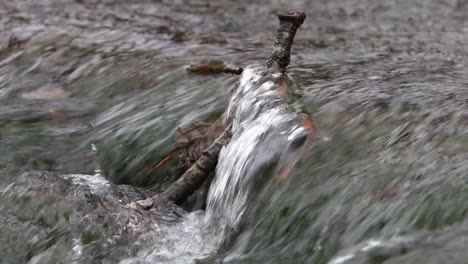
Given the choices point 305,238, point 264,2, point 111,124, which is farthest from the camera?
point 264,2

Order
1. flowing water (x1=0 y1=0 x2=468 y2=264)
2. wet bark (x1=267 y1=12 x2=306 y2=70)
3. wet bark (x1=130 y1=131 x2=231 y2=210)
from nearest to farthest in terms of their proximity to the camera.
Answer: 1. flowing water (x1=0 y1=0 x2=468 y2=264)
2. wet bark (x1=130 y1=131 x2=231 y2=210)
3. wet bark (x1=267 y1=12 x2=306 y2=70)

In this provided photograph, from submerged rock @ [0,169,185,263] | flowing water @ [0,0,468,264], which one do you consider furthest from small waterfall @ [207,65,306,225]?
submerged rock @ [0,169,185,263]

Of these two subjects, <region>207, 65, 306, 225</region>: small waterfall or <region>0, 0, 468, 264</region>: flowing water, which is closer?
<region>0, 0, 468, 264</region>: flowing water

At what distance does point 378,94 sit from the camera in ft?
11.6

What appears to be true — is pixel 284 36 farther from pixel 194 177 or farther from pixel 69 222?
pixel 69 222

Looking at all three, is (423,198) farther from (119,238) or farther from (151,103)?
(151,103)

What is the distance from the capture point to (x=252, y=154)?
3209mm

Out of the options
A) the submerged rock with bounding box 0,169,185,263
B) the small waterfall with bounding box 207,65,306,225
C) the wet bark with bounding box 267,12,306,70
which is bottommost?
the submerged rock with bounding box 0,169,185,263

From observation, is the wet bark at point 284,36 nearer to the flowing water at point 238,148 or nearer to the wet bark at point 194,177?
the flowing water at point 238,148

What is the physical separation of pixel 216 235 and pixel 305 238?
0.43 meters

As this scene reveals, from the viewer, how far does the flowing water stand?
2.66 meters

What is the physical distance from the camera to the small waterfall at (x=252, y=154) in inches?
123

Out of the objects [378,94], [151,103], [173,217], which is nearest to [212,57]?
[151,103]

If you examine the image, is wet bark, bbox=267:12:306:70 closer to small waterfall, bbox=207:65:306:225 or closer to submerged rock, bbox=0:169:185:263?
small waterfall, bbox=207:65:306:225
